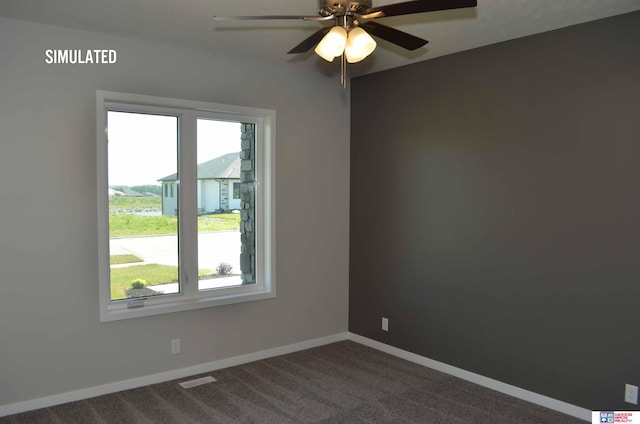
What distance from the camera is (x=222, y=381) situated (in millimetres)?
3803

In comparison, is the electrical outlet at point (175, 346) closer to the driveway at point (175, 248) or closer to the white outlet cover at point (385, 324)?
the driveway at point (175, 248)

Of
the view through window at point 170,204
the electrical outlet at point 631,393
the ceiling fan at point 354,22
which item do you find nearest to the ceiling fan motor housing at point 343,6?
the ceiling fan at point 354,22

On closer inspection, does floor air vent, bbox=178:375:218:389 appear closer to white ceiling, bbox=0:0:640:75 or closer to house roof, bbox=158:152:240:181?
house roof, bbox=158:152:240:181

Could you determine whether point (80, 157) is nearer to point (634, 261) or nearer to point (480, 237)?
point (480, 237)

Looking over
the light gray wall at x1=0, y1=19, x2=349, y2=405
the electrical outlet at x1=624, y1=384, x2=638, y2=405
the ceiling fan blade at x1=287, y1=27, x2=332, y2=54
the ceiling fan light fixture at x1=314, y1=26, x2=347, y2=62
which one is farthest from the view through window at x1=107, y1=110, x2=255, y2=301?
the electrical outlet at x1=624, y1=384, x2=638, y2=405

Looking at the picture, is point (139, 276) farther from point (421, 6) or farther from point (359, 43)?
point (421, 6)

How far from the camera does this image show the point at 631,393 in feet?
9.84

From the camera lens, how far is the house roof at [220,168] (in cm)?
403

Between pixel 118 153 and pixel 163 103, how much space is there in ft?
1.68

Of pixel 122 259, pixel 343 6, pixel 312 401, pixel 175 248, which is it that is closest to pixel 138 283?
pixel 122 259

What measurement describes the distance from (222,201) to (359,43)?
7.77 feet

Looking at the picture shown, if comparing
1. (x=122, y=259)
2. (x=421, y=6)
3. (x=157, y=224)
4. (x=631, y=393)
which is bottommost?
(x=631, y=393)

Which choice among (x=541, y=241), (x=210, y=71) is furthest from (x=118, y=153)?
(x=541, y=241)

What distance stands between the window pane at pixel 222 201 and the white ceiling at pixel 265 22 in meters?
0.76
